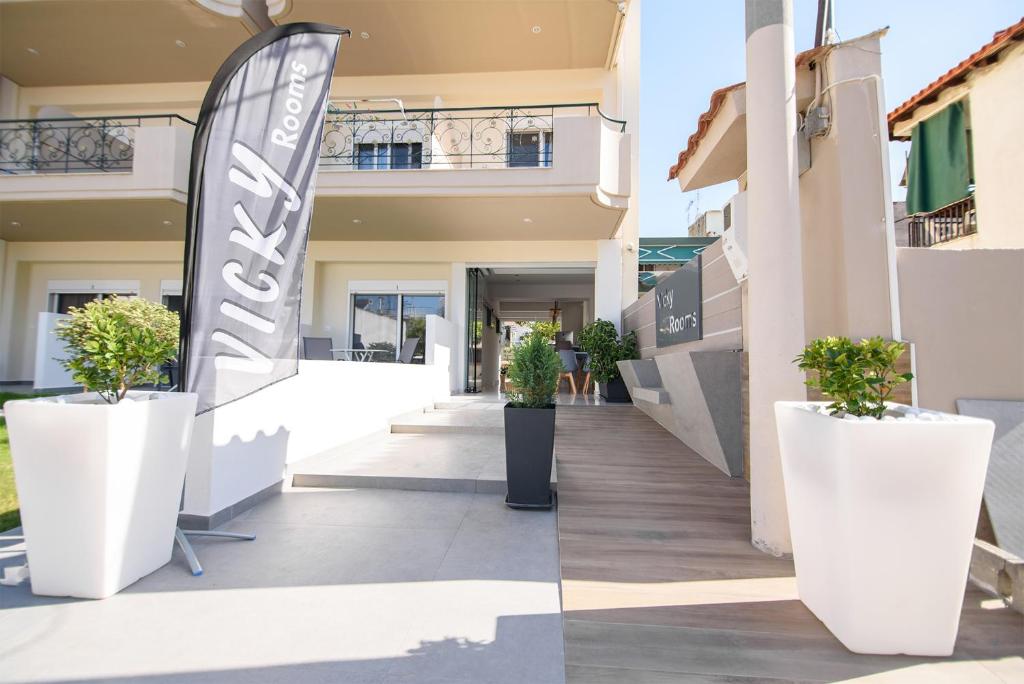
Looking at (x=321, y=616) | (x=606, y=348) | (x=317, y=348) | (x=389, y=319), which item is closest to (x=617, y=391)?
(x=606, y=348)

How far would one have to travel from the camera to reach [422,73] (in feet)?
30.4

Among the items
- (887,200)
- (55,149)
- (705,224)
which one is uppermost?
(705,224)

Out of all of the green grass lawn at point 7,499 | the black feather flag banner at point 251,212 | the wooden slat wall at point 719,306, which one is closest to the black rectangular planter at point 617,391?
the wooden slat wall at point 719,306

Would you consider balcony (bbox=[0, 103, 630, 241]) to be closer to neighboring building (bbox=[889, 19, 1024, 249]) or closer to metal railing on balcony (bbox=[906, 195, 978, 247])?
neighboring building (bbox=[889, 19, 1024, 249])

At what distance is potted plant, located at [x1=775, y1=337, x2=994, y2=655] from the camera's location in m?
1.46

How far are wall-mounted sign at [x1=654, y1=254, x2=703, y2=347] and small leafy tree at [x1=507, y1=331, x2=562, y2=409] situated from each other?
1.97 meters

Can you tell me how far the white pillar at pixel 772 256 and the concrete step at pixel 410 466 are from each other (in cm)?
160

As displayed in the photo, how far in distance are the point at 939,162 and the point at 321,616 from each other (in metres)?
7.26

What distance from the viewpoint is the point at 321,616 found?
1.83m

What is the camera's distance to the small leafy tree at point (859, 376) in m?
1.69

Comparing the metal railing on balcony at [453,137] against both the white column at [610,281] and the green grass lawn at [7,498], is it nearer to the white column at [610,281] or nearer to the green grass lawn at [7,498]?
the white column at [610,281]

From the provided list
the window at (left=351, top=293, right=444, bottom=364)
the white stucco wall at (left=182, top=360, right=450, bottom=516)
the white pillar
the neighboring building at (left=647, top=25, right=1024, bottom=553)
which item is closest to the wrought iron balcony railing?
the window at (left=351, top=293, right=444, bottom=364)

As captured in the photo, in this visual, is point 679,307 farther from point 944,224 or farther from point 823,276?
point 944,224

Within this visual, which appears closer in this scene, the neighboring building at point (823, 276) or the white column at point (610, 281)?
the neighboring building at point (823, 276)
